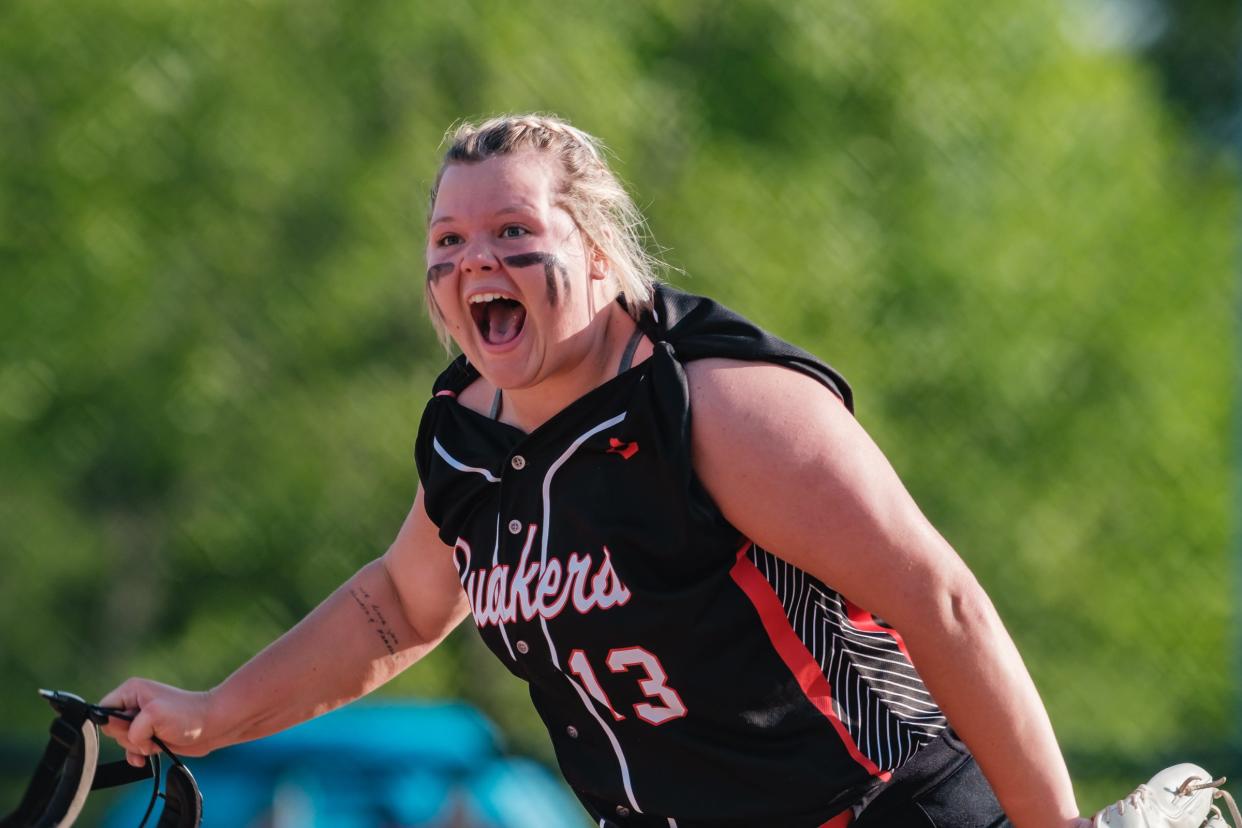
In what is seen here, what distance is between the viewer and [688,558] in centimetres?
205

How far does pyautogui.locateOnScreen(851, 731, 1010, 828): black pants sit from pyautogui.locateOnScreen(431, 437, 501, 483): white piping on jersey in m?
0.69

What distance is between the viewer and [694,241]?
5254 mm

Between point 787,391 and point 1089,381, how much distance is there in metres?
3.88

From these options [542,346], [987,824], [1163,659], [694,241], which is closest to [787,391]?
[542,346]

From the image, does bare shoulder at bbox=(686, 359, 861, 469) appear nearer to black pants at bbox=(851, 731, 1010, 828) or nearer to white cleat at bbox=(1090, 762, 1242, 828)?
black pants at bbox=(851, 731, 1010, 828)

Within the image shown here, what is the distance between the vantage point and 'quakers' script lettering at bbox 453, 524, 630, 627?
2.07 metres

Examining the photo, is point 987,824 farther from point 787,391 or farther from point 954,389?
point 954,389

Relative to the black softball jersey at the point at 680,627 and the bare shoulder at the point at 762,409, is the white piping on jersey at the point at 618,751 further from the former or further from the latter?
the bare shoulder at the point at 762,409

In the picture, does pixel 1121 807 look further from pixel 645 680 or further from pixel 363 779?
pixel 363 779

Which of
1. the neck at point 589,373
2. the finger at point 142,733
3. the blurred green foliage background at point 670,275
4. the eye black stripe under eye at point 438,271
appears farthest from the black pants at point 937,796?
the blurred green foliage background at point 670,275

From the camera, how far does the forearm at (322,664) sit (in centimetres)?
254

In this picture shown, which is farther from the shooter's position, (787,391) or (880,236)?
(880,236)

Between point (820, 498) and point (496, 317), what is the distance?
57 cm

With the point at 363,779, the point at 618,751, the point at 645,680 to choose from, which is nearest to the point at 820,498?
the point at 645,680
